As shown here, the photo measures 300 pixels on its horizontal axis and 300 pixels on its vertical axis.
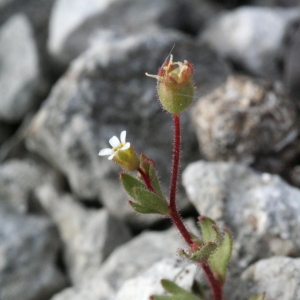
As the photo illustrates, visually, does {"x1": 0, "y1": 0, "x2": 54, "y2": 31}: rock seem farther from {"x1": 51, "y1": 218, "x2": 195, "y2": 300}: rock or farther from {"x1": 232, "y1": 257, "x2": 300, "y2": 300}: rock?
{"x1": 232, "y1": 257, "x2": 300, "y2": 300}: rock

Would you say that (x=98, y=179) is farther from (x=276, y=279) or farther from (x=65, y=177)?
(x=276, y=279)

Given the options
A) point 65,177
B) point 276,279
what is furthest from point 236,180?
point 65,177

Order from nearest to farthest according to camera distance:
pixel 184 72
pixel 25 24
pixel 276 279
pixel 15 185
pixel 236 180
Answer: pixel 184 72 < pixel 276 279 < pixel 236 180 < pixel 15 185 < pixel 25 24

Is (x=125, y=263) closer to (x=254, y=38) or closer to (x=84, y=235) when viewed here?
(x=84, y=235)

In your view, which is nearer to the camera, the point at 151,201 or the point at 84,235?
the point at 151,201

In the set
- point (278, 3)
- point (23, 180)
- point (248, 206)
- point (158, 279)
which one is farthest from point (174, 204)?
point (278, 3)

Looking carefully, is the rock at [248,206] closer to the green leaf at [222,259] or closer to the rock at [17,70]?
the green leaf at [222,259]
